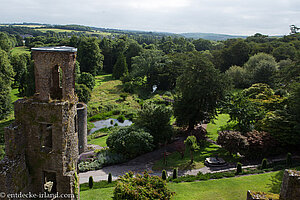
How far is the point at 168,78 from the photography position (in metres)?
57.2

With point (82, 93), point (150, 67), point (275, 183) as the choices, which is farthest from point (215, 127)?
point (150, 67)

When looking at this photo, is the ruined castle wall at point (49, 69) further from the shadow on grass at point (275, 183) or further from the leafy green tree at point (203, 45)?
the leafy green tree at point (203, 45)

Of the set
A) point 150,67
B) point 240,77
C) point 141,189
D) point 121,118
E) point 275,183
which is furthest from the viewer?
point 150,67

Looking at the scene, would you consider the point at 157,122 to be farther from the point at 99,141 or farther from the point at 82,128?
the point at 99,141

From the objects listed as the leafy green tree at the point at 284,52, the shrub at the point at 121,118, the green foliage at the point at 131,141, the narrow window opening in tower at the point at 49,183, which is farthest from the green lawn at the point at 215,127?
the leafy green tree at the point at 284,52

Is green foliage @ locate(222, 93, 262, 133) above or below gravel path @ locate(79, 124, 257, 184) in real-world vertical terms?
above

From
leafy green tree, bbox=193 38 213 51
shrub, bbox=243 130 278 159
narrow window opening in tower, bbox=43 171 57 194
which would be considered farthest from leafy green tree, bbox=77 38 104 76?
leafy green tree, bbox=193 38 213 51

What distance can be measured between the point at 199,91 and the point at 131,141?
32.7ft

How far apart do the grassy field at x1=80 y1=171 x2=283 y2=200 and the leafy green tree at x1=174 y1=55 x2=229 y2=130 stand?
11.0m

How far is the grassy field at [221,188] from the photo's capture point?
635 inches

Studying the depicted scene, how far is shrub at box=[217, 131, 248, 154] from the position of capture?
21.6m

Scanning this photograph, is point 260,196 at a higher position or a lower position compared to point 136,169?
higher

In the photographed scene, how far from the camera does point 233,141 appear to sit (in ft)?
71.7

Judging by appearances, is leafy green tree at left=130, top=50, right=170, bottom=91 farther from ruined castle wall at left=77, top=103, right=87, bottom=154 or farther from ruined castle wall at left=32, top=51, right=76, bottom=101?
ruined castle wall at left=32, top=51, right=76, bottom=101
